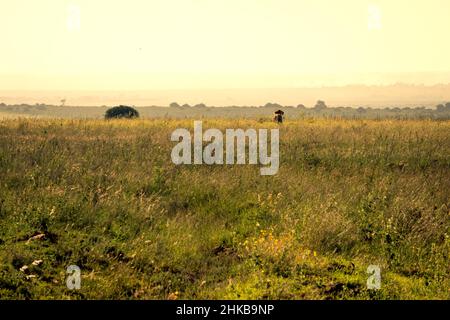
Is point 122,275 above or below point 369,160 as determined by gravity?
below

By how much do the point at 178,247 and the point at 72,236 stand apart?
1.63 metres

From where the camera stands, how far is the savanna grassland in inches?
237

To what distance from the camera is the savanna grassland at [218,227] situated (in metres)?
6.02

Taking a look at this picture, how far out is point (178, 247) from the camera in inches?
285

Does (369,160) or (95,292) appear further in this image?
(369,160)

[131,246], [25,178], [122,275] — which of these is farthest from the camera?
[25,178]

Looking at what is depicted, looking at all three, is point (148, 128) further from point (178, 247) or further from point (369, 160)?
point (178, 247)

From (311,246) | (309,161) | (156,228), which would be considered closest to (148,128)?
(309,161)

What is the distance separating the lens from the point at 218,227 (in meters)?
8.23

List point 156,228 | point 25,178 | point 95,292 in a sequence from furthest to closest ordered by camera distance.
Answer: point 25,178 < point 156,228 < point 95,292
